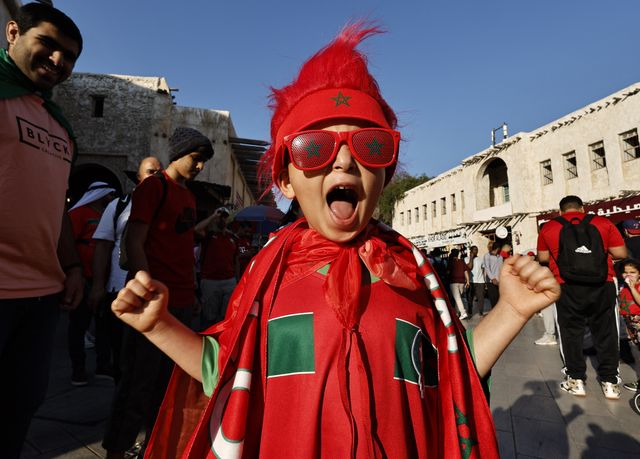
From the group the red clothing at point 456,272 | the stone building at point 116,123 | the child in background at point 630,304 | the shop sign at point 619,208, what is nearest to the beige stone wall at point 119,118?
the stone building at point 116,123

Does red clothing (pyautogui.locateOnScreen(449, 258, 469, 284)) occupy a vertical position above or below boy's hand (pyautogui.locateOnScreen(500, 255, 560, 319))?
above

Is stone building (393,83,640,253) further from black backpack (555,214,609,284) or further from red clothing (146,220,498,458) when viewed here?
red clothing (146,220,498,458)

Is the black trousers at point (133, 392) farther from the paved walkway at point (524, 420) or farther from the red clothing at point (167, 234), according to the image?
the paved walkway at point (524, 420)

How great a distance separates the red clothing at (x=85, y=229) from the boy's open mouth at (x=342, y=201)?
3.85m

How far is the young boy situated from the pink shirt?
2.55 feet

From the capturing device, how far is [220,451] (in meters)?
0.98

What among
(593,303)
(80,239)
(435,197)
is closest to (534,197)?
(435,197)

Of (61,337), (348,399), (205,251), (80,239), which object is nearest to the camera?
(348,399)

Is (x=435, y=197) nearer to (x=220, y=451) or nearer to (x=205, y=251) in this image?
(x=205, y=251)

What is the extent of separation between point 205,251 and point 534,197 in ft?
62.0

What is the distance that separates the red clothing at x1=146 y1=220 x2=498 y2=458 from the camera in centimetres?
98

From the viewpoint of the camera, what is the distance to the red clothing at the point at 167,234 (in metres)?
2.15

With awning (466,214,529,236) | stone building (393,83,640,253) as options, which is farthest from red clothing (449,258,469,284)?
awning (466,214,529,236)

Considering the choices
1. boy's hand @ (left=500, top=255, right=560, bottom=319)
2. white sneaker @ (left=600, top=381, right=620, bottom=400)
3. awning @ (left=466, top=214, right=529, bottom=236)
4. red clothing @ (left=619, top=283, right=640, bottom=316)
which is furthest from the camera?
awning @ (left=466, top=214, right=529, bottom=236)
